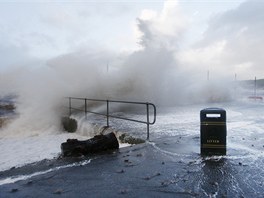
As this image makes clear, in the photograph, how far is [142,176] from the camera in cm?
520

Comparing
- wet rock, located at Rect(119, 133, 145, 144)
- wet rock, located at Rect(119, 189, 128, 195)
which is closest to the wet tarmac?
wet rock, located at Rect(119, 189, 128, 195)

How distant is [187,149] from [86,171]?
271cm

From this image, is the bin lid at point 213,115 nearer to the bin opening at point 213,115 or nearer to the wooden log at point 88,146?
the bin opening at point 213,115

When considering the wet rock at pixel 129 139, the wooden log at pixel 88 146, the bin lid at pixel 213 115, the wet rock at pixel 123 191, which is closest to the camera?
the wet rock at pixel 123 191

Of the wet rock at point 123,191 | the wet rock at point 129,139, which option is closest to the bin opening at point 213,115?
the wet rock at point 129,139

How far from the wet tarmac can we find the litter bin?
221mm

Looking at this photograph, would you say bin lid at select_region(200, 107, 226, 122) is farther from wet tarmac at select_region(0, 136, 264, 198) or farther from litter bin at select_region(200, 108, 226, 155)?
wet tarmac at select_region(0, 136, 264, 198)

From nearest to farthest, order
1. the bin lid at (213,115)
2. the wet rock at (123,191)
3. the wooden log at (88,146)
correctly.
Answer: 1. the wet rock at (123,191)
2. the bin lid at (213,115)
3. the wooden log at (88,146)

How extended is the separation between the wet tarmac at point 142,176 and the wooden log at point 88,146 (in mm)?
270

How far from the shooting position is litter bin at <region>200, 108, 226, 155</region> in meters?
6.37

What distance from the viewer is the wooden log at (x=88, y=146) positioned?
6797 millimetres

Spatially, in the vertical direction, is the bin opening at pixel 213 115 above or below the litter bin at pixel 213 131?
above

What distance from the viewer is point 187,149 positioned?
7266 mm

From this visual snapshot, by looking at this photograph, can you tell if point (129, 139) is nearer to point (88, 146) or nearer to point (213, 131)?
point (88, 146)
